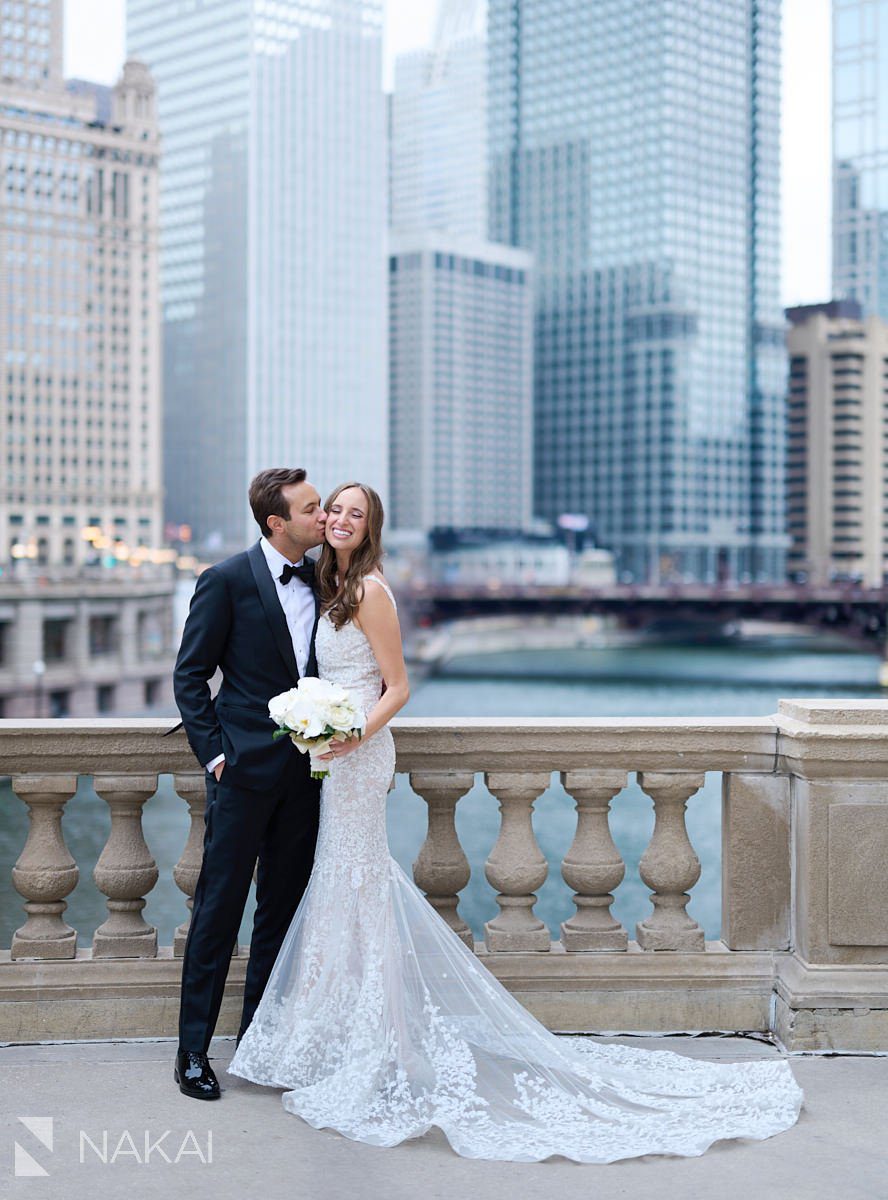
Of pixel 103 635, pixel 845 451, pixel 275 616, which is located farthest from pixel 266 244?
pixel 275 616

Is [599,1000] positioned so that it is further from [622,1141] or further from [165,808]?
[165,808]

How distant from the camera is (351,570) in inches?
213

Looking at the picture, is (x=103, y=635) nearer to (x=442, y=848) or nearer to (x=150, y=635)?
(x=150, y=635)

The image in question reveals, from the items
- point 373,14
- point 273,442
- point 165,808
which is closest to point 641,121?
point 373,14

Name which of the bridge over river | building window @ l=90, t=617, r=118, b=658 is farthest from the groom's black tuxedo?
the bridge over river

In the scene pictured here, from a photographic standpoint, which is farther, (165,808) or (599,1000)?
(165,808)

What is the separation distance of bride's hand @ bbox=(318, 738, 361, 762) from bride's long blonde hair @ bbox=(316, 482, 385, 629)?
0.43m

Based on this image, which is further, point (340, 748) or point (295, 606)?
point (295, 606)

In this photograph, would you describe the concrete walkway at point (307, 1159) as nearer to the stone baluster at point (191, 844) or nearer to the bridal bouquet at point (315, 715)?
the stone baluster at point (191, 844)

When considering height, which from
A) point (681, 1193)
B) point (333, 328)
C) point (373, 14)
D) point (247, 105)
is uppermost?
point (373, 14)

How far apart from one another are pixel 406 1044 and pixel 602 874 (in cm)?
117

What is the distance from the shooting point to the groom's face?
18.2 feet

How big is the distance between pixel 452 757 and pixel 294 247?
6378 inches

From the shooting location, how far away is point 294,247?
16250 centimetres
